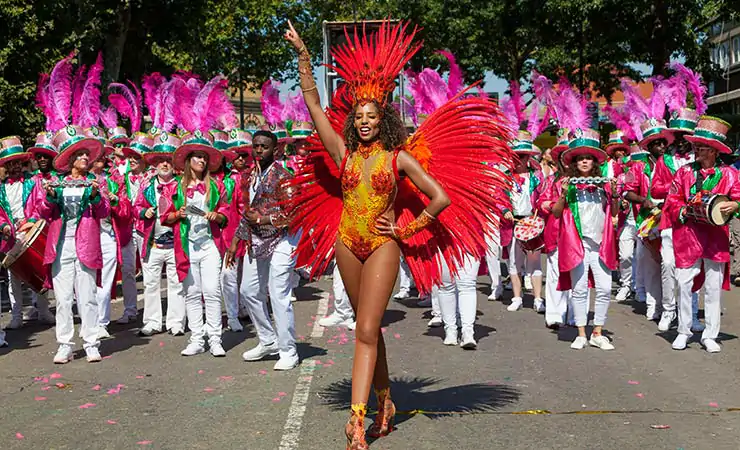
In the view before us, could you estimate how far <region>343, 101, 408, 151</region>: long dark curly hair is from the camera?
583 centimetres

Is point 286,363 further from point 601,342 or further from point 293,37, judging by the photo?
point 293,37

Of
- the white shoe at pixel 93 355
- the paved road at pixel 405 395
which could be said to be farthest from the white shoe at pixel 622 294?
the white shoe at pixel 93 355

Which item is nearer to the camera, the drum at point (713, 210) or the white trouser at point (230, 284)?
the drum at point (713, 210)

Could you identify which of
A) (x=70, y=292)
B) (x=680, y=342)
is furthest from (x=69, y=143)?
(x=680, y=342)

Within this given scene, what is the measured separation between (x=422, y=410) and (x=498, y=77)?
29.8 meters

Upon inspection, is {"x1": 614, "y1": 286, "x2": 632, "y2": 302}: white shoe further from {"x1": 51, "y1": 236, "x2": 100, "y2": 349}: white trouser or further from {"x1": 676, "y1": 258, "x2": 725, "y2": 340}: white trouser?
{"x1": 51, "y1": 236, "x2": 100, "y2": 349}: white trouser

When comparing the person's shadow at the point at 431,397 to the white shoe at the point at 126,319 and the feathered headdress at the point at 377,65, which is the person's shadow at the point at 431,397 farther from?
the white shoe at the point at 126,319

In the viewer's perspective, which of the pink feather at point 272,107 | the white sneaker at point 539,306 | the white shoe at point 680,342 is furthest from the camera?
the pink feather at point 272,107

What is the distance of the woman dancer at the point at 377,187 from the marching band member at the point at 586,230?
2807mm

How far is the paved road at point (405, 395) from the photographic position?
583 cm

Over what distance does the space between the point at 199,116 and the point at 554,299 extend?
14.0 feet

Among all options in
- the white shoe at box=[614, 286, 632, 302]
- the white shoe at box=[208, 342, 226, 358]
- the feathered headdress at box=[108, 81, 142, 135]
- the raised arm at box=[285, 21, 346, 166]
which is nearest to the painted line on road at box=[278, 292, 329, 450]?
the white shoe at box=[208, 342, 226, 358]

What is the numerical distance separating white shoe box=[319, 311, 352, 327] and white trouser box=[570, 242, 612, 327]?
2647mm

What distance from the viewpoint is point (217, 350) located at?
8625 millimetres
